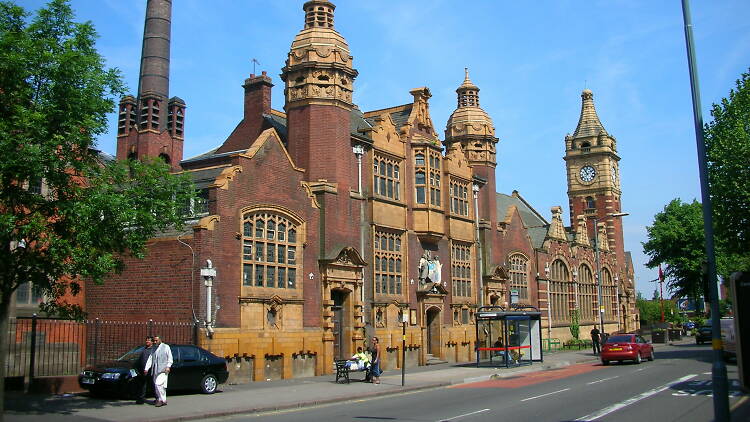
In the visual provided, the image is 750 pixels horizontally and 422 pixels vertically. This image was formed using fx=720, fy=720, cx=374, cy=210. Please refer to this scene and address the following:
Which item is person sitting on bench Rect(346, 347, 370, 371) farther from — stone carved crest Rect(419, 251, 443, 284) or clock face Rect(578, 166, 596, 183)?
clock face Rect(578, 166, 596, 183)

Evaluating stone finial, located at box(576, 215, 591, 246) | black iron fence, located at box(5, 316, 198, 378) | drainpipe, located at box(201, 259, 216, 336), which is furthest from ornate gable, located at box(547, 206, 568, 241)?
black iron fence, located at box(5, 316, 198, 378)

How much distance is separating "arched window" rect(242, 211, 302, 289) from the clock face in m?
60.5

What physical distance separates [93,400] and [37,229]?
585 centimetres

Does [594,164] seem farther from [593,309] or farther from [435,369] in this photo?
[435,369]

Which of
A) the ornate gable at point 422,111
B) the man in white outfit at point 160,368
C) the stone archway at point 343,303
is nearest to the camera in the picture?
the man in white outfit at point 160,368

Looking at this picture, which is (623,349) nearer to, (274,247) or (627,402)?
(627,402)

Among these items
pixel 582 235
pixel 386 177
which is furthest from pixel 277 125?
pixel 582 235

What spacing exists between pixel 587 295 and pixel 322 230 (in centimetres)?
4088

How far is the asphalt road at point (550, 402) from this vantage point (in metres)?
15.8

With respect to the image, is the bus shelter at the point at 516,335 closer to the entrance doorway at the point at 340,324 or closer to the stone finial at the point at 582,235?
the entrance doorway at the point at 340,324

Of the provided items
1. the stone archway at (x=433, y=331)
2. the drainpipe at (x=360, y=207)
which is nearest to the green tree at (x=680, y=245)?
the stone archway at (x=433, y=331)

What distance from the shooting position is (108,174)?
55.0 feet

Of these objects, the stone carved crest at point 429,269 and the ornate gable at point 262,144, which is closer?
the ornate gable at point 262,144

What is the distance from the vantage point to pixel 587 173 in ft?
270
